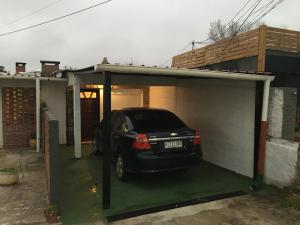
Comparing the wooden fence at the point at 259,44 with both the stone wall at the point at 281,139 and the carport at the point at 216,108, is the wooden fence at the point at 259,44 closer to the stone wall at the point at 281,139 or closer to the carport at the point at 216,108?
the carport at the point at 216,108

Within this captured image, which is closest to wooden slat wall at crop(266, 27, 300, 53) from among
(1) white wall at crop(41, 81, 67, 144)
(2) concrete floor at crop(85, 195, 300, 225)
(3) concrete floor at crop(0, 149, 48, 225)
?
(2) concrete floor at crop(85, 195, 300, 225)

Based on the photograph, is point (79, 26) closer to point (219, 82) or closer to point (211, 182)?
point (219, 82)

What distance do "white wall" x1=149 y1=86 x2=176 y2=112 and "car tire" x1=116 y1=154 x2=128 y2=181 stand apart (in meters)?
3.98

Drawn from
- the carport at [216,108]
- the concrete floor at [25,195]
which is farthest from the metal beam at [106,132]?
the concrete floor at [25,195]

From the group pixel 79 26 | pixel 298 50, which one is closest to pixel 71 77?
pixel 298 50

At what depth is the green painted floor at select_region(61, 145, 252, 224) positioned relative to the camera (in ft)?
17.5

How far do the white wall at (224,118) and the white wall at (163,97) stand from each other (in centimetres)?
95

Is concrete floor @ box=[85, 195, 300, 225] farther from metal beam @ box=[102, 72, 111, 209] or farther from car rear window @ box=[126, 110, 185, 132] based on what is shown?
car rear window @ box=[126, 110, 185, 132]

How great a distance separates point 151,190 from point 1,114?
6553 mm

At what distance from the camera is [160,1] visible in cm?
1263

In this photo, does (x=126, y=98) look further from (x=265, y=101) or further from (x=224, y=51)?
(x=265, y=101)

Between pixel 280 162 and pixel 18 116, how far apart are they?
27.5ft

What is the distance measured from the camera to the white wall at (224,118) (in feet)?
23.0

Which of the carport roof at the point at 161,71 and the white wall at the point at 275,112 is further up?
the carport roof at the point at 161,71
